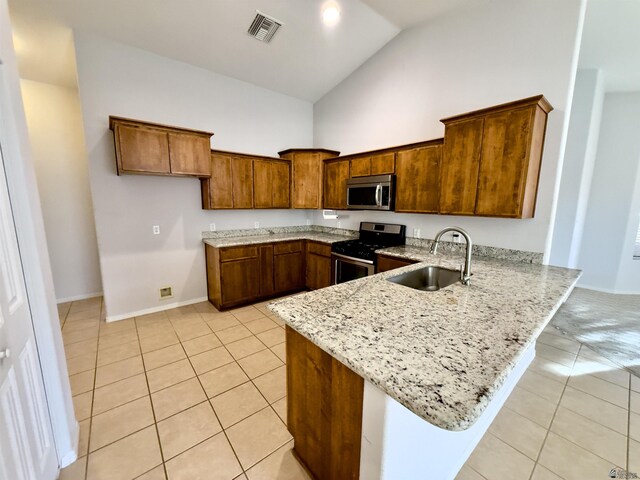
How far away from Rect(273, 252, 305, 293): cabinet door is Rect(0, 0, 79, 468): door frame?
2.58 m

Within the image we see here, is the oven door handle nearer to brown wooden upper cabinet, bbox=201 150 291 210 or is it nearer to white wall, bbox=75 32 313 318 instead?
brown wooden upper cabinet, bbox=201 150 291 210

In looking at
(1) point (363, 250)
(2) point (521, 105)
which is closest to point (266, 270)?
(1) point (363, 250)

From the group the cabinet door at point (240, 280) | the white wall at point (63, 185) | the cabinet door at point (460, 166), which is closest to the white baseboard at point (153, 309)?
the cabinet door at point (240, 280)

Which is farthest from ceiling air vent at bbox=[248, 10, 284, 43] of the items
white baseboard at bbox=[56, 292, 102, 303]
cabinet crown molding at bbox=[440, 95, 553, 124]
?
white baseboard at bbox=[56, 292, 102, 303]

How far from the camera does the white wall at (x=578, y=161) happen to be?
379 cm

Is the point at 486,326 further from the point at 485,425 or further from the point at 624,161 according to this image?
the point at 624,161

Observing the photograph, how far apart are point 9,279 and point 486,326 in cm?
218

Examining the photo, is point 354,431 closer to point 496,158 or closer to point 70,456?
point 70,456

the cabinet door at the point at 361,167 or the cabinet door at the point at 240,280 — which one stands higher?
the cabinet door at the point at 361,167

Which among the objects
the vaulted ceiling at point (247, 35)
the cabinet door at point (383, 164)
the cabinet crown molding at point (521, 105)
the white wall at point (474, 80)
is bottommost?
the cabinet door at point (383, 164)

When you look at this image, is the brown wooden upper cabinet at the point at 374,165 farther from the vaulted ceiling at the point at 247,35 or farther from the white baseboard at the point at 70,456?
the white baseboard at the point at 70,456

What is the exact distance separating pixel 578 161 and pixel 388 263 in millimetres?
3668

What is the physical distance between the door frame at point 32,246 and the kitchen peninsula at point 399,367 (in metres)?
1.26

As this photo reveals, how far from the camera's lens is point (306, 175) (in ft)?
13.9
